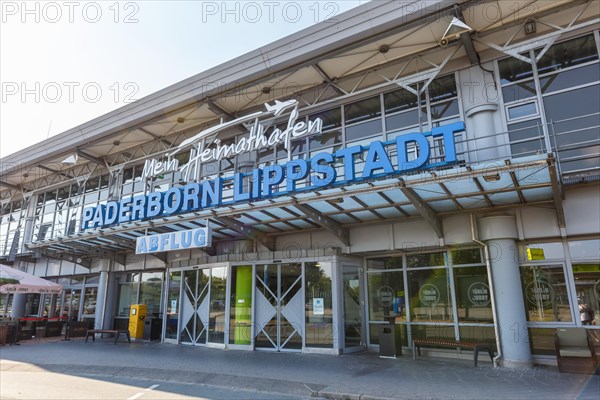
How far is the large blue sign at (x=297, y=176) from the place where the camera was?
8938mm

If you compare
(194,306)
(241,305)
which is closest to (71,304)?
(194,306)

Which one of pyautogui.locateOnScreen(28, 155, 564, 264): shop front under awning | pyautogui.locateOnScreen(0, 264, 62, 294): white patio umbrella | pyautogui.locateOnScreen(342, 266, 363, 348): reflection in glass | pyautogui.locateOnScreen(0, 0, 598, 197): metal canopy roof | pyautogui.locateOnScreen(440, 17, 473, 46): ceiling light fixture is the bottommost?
pyautogui.locateOnScreen(342, 266, 363, 348): reflection in glass

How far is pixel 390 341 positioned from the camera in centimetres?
1074

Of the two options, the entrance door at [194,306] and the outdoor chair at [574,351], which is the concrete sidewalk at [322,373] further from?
the entrance door at [194,306]

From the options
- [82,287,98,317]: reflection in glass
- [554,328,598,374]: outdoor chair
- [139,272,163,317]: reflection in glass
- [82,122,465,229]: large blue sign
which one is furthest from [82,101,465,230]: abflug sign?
[82,287,98,317]: reflection in glass

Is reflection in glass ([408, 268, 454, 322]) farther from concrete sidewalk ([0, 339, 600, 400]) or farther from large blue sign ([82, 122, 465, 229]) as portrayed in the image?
large blue sign ([82, 122, 465, 229])

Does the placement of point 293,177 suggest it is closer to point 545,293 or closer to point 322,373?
point 322,373

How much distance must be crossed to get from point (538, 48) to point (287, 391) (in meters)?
10.1

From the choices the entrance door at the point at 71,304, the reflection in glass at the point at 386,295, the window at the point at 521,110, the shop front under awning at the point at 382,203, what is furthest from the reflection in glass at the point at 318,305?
the entrance door at the point at 71,304

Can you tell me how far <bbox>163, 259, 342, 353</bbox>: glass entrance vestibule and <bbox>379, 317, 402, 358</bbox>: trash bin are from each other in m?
1.17

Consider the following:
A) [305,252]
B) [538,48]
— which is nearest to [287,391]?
[305,252]

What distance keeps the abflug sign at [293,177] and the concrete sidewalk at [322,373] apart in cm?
406

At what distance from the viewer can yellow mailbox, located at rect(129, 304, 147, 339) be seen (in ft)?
51.2

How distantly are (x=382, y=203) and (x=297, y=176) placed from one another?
2189 millimetres
